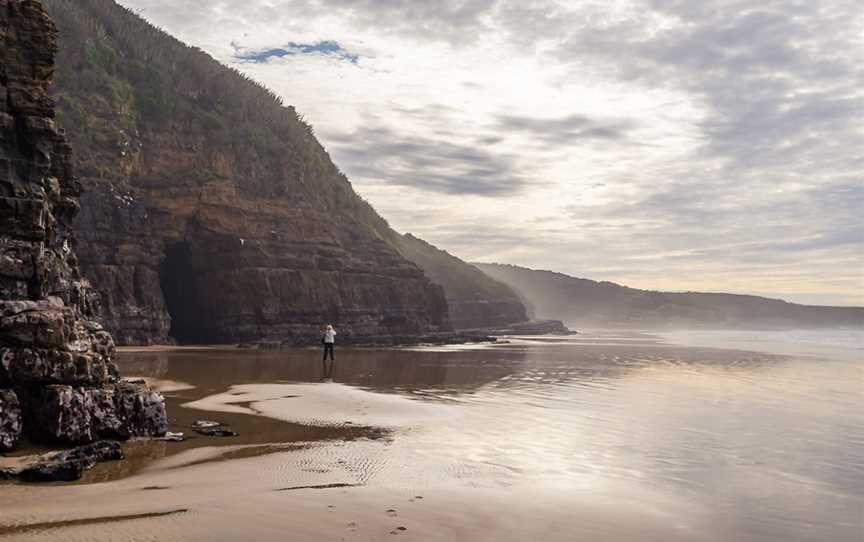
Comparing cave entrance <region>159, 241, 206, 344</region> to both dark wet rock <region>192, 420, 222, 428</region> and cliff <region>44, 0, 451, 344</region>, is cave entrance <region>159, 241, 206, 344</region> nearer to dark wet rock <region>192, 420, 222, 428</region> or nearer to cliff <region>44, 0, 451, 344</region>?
cliff <region>44, 0, 451, 344</region>

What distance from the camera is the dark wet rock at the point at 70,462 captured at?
8.14 m

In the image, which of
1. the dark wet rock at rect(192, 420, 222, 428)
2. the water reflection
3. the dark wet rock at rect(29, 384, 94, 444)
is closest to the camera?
the water reflection

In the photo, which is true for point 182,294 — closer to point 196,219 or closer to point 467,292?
point 196,219

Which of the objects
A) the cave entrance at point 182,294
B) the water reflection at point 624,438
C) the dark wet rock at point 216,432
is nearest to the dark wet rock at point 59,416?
the water reflection at point 624,438

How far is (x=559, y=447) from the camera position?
11.8 metres

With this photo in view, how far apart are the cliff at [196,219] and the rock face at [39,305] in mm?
24985

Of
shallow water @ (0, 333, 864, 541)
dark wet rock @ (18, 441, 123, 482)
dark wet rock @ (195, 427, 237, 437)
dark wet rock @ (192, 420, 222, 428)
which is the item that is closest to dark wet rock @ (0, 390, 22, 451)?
dark wet rock @ (18, 441, 123, 482)

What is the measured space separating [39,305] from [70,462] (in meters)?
4.30

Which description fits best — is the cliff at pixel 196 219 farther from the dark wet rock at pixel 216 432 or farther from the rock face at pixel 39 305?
the dark wet rock at pixel 216 432

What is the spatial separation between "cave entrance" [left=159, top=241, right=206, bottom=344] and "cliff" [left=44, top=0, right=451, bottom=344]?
0.08 meters

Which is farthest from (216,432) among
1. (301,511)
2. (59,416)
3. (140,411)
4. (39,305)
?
(301,511)

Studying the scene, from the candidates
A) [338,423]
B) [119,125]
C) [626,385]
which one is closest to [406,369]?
[626,385]

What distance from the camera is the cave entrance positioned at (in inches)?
1785

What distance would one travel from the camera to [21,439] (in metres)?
10.0
